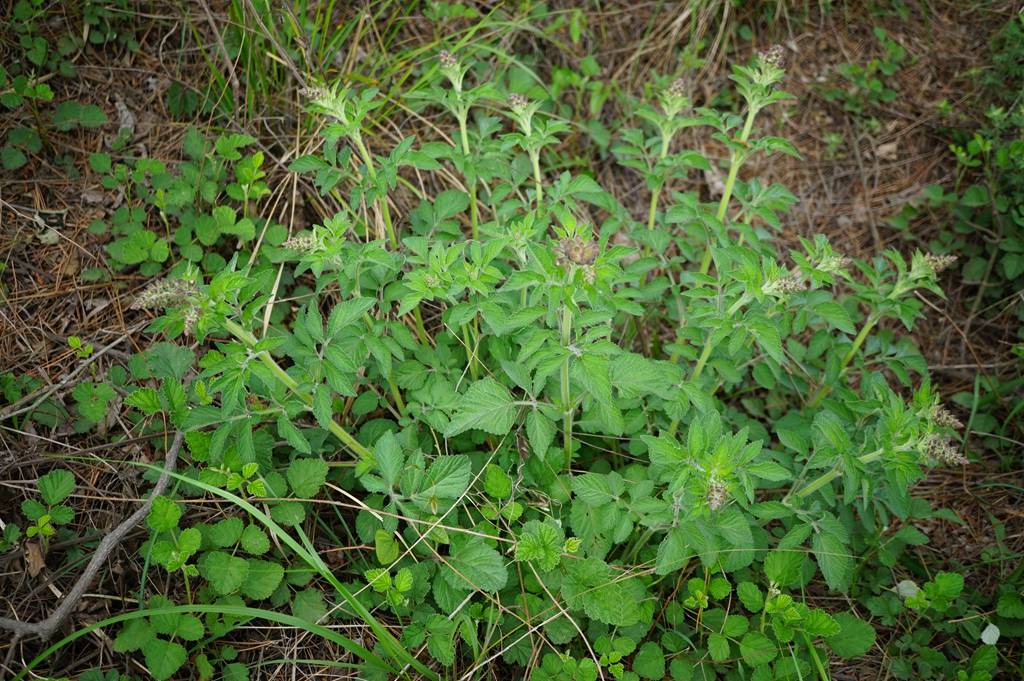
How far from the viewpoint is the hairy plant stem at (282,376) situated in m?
1.99

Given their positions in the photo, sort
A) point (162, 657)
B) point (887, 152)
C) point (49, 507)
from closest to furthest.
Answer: point (162, 657)
point (49, 507)
point (887, 152)

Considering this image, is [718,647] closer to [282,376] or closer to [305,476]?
[305,476]

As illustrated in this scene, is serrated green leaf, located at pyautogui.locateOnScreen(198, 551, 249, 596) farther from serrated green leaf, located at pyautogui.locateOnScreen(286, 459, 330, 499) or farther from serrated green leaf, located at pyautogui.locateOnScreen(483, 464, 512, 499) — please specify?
serrated green leaf, located at pyautogui.locateOnScreen(483, 464, 512, 499)

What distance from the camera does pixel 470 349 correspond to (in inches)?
101

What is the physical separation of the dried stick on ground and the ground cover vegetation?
14mm

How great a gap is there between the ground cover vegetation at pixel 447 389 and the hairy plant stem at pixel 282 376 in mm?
20

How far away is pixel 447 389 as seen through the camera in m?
2.39

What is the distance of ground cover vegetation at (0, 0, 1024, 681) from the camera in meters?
2.13

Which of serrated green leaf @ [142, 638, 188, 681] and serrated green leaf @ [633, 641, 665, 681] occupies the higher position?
serrated green leaf @ [142, 638, 188, 681]

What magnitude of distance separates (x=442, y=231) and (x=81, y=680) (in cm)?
188

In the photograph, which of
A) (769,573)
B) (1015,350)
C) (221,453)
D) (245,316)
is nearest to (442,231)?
(245,316)

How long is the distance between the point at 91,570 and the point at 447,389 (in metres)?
1.23

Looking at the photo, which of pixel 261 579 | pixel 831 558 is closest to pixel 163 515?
pixel 261 579

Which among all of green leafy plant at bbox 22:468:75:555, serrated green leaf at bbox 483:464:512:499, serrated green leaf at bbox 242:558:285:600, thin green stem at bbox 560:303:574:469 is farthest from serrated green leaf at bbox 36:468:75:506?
thin green stem at bbox 560:303:574:469
